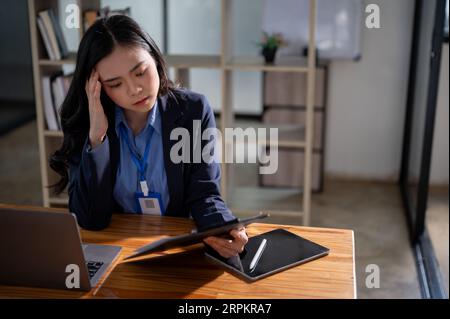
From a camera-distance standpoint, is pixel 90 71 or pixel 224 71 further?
pixel 224 71

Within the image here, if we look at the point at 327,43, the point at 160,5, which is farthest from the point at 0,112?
the point at 327,43

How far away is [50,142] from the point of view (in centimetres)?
345

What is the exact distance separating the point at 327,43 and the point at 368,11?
32cm

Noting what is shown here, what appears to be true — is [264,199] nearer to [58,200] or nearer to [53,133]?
[58,200]

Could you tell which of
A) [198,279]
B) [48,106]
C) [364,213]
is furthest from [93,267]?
[364,213]

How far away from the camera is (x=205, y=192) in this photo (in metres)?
1.78

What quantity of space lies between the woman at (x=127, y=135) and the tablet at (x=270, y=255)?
148 mm

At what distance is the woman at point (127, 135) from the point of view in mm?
1676

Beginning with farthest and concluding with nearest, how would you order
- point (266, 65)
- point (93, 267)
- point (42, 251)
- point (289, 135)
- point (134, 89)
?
point (289, 135) < point (266, 65) < point (134, 89) < point (93, 267) < point (42, 251)

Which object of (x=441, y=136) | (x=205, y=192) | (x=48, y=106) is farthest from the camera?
(x=441, y=136)

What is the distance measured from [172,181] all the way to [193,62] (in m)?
1.56

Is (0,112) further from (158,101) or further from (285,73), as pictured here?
(158,101)

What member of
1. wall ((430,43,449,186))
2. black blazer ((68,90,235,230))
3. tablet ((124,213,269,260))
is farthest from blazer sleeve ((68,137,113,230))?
wall ((430,43,449,186))
